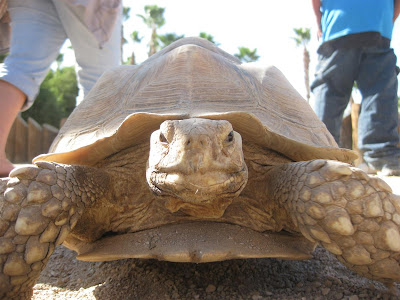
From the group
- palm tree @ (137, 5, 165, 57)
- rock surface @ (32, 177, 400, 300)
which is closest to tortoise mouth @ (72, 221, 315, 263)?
rock surface @ (32, 177, 400, 300)

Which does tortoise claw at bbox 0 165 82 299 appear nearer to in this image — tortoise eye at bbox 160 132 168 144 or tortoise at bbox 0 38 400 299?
tortoise at bbox 0 38 400 299

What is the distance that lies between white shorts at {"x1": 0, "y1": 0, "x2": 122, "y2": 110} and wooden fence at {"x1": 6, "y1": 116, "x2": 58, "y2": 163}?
7.71 meters

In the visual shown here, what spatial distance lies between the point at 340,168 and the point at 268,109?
2.02 ft

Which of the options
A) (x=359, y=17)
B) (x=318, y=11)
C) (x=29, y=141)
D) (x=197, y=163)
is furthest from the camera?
(x=29, y=141)

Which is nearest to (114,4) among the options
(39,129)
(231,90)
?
(231,90)

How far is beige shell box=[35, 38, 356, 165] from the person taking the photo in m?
1.83

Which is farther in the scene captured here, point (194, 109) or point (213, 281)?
point (194, 109)

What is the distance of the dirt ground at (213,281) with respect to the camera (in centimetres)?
151

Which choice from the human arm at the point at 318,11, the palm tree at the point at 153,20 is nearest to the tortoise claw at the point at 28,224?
the human arm at the point at 318,11

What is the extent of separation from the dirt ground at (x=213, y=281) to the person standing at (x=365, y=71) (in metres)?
2.81

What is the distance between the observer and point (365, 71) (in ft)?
14.7

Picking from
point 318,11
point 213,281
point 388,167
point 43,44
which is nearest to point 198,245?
point 213,281

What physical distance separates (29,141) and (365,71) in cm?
939

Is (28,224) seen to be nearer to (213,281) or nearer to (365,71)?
(213,281)
